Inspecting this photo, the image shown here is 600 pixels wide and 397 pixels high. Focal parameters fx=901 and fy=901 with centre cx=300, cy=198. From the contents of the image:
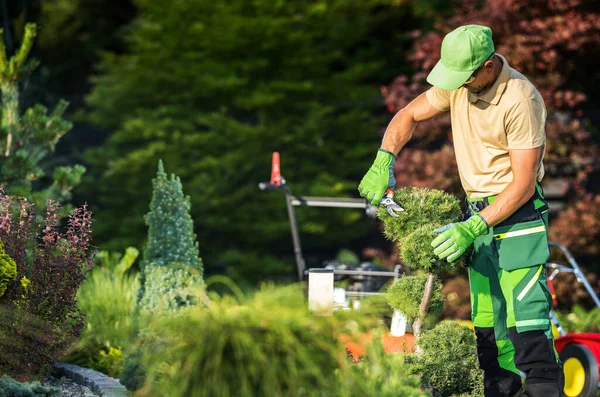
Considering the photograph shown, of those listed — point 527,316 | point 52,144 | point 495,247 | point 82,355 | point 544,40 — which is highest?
point 544,40

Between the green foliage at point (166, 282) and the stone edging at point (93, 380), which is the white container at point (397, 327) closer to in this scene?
the green foliage at point (166, 282)

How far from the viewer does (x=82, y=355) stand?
5117mm

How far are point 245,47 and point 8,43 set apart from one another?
2.93 metres

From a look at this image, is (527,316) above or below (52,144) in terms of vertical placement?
below

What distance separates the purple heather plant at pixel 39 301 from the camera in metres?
4.07

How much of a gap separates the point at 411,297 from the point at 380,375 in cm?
111

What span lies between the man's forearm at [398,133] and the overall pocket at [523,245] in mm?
656

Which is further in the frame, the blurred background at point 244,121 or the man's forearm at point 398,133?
the blurred background at point 244,121

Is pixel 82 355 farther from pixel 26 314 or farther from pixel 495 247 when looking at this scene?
pixel 495 247

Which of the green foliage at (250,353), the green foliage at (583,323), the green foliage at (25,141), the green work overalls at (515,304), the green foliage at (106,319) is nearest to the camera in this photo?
the green foliage at (250,353)

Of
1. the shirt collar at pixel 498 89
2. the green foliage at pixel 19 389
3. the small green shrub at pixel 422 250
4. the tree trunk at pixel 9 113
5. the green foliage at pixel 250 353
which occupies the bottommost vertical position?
the green foliage at pixel 19 389

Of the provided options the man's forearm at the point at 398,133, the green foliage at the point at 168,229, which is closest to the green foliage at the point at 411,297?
the man's forearm at the point at 398,133

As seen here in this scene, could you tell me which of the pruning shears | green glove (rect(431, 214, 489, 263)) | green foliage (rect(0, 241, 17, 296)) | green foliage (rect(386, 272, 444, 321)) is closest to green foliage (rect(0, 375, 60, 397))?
green foliage (rect(0, 241, 17, 296))

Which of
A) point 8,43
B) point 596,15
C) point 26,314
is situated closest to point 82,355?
point 26,314
